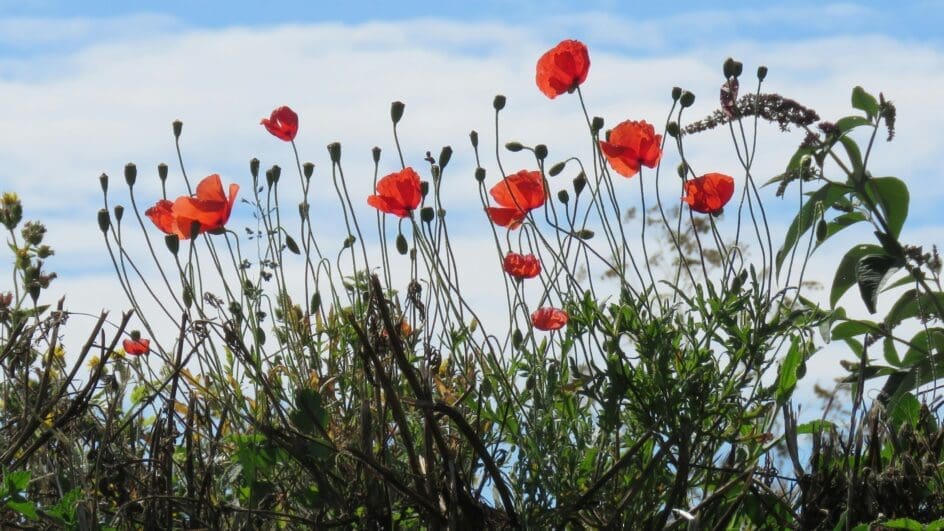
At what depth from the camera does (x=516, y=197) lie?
2355 mm

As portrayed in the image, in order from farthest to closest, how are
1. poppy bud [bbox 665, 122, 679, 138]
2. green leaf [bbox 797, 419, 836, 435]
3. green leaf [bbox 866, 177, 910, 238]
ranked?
green leaf [bbox 866, 177, 910, 238] < poppy bud [bbox 665, 122, 679, 138] < green leaf [bbox 797, 419, 836, 435]

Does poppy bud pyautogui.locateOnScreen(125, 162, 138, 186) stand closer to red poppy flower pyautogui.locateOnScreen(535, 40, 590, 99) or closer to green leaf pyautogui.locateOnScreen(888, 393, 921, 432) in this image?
red poppy flower pyautogui.locateOnScreen(535, 40, 590, 99)

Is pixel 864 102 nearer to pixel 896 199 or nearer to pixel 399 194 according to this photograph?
pixel 896 199

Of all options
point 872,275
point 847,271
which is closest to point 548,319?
point 872,275

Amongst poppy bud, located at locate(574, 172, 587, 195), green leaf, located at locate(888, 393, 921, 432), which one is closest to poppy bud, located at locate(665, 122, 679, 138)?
poppy bud, located at locate(574, 172, 587, 195)

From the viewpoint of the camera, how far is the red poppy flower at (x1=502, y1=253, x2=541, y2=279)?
2.26m

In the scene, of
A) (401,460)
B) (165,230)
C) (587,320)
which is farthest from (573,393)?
(165,230)

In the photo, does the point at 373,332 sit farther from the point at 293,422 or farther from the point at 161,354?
the point at 161,354

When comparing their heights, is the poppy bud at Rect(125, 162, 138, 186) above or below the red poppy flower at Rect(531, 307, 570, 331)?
above

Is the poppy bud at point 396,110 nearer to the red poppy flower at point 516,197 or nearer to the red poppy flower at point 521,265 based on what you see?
the red poppy flower at point 516,197

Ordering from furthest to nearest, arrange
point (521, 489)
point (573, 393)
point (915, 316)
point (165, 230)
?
point (915, 316) < point (165, 230) < point (573, 393) < point (521, 489)

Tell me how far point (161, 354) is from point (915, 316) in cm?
159

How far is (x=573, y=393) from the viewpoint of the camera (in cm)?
205

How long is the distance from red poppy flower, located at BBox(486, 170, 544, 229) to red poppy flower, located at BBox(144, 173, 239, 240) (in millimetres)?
517
